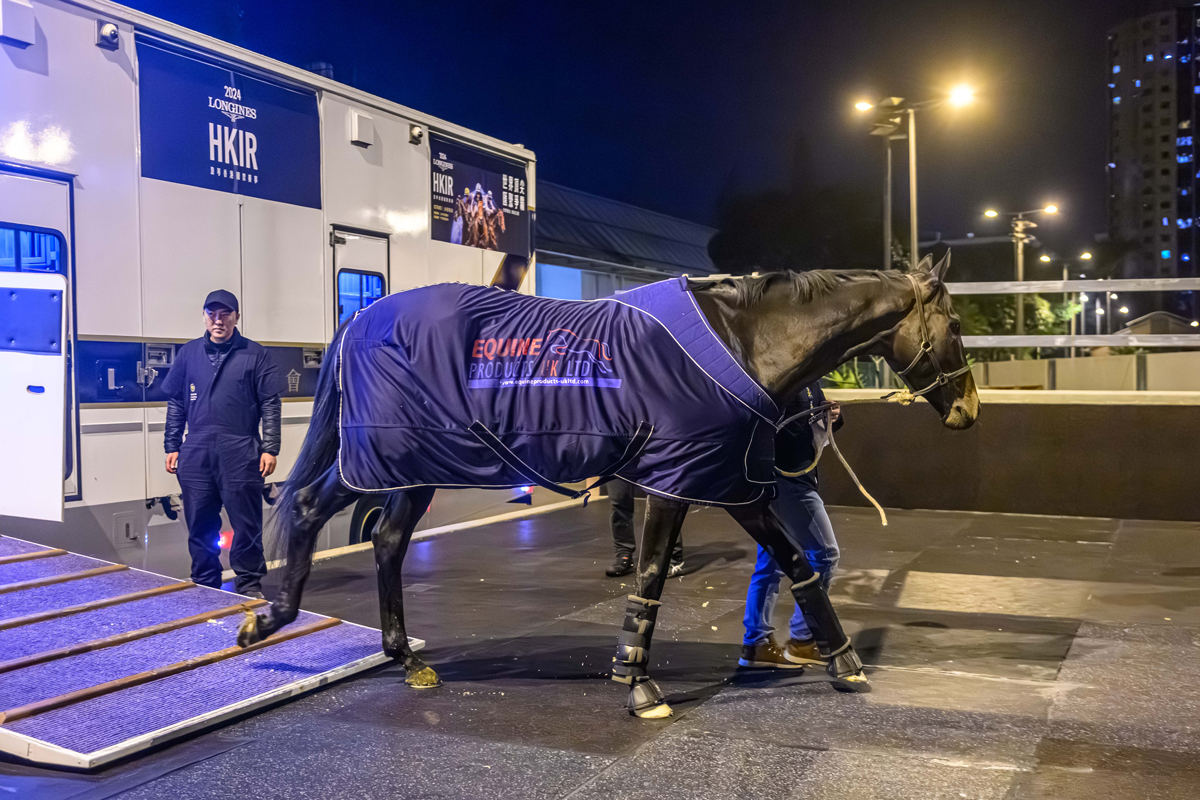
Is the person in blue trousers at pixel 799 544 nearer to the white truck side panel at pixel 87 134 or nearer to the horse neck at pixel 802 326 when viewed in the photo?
the horse neck at pixel 802 326

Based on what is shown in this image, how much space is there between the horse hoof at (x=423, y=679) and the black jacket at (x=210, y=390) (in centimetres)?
252

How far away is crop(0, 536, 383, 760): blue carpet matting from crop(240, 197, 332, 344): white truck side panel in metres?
2.23

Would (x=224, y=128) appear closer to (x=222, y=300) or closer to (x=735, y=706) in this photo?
(x=222, y=300)

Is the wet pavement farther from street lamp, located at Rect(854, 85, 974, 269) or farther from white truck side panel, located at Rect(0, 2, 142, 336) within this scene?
street lamp, located at Rect(854, 85, 974, 269)

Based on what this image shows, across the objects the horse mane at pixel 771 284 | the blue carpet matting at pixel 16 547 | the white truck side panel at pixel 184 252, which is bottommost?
the blue carpet matting at pixel 16 547

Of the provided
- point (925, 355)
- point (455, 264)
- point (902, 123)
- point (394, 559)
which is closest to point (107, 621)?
point (394, 559)

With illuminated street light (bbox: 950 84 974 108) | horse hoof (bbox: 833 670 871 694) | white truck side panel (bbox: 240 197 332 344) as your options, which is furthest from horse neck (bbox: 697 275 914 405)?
illuminated street light (bbox: 950 84 974 108)

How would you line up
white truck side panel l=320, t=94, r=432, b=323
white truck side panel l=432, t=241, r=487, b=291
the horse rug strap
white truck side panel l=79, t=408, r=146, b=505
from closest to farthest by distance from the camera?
the horse rug strap → white truck side panel l=79, t=408, r=146, b=505 → white truck side panel l=320, t=94, r=432, b=323 → white truck side panel l=432, t=241, r=487, b=291

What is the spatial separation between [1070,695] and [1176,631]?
5.01 feet

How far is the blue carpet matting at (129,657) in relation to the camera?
3.82 metres

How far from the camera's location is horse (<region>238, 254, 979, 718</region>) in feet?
14.1

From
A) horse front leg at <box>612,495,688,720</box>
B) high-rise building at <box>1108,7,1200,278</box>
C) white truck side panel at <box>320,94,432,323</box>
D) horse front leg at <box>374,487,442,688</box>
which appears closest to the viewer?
horse front leg at <box>612,495,688,720</box>

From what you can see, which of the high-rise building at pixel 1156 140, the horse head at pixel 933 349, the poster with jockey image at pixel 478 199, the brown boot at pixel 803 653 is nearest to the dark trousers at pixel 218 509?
the poster with jockey image at pixel 478 199

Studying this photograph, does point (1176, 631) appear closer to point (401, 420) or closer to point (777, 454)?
point (777, 454)
